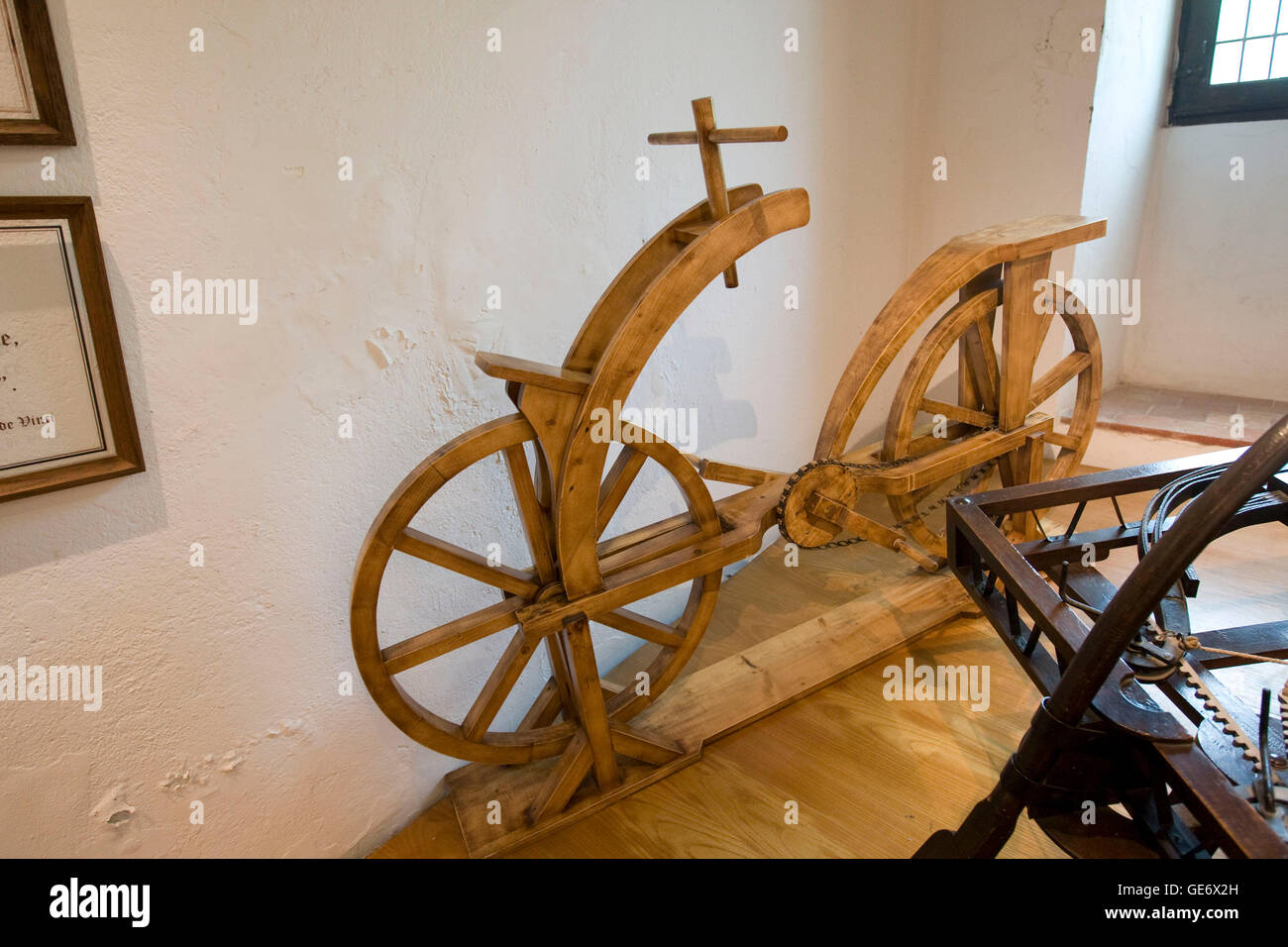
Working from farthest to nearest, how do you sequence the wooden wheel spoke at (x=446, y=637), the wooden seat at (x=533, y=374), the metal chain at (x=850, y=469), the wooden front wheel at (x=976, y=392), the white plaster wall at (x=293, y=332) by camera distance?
the wooden front wheel at (x=976, y=392)
the metal chain at (x=850, y=469)
the wooden wheel spoke at (x=446, y=637)
the wooden seat at (x=533, y=374)
the white plaster wall at (x=293, y=332)

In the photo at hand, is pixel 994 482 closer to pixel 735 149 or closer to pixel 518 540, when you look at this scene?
pixel 735 149

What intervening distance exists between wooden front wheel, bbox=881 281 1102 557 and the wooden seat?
3.51 feet

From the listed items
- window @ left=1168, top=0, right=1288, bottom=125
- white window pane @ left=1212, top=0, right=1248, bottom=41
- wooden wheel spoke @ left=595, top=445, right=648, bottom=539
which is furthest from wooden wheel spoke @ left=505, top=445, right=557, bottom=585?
white window pane @ left=1212, top=0, right=1248, bottom=41

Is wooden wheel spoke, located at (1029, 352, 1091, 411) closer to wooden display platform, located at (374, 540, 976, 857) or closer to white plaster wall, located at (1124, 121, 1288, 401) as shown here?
wooden display platform, located at (374, 540, 976, 857)

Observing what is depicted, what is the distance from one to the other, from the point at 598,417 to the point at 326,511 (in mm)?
606

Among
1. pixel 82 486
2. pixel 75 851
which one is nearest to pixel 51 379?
pixel 82 486

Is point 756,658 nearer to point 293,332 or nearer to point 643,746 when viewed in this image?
point 643,746

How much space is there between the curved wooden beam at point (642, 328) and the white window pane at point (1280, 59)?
2706mm

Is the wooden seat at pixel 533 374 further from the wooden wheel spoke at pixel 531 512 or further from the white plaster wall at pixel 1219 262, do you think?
the white plaster wall at pixel 1219 262

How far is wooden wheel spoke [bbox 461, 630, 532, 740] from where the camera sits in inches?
71.7

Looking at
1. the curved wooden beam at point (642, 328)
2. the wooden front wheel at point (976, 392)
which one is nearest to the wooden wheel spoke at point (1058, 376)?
the wooden front wheel at point (976, 392)

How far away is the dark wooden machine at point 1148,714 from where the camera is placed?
976 millimetres

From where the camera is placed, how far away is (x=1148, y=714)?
1.14m

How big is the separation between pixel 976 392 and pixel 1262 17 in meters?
2.10
